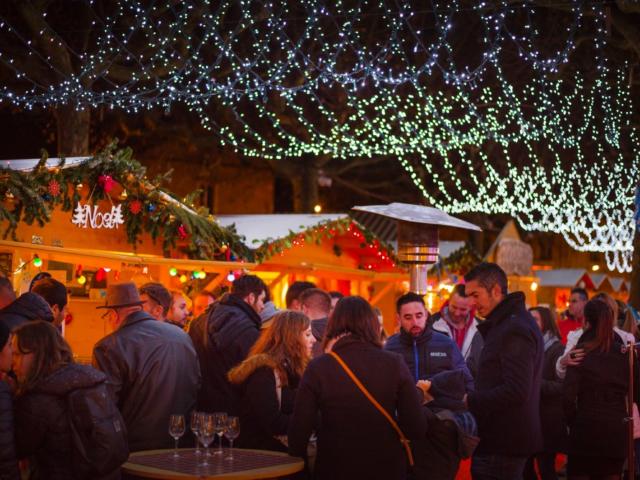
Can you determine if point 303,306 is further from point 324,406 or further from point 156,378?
point 324,406

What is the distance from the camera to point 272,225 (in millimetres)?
16141

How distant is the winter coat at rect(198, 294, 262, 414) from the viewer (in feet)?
22.7

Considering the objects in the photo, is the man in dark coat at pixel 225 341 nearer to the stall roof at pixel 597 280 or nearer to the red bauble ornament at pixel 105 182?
the red bauble ornament at pixel 105 182

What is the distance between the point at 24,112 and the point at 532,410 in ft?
66.2

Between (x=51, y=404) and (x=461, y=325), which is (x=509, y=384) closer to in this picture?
(x=51, y=404)

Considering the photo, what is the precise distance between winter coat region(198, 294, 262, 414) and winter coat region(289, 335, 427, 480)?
3.82 ft

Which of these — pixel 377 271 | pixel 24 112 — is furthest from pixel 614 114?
pixel 24 112

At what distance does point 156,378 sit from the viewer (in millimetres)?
6805

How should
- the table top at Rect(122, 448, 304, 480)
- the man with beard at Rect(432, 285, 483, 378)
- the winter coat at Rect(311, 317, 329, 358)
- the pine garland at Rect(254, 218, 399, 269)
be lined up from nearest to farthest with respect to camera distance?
the table top at Rect(122, 448, 304, 480) → the winter coat at Rect(311, 317, 329, 358) → the man with beard at Rect(432, 285, 483, 378) → the pine garland at Rect(254, 218, 399, 269)

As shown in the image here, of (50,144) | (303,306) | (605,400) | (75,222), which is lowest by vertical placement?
(605,400)

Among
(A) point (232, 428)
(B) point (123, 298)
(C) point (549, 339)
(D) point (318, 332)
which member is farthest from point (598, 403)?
(B) point (123, 298)

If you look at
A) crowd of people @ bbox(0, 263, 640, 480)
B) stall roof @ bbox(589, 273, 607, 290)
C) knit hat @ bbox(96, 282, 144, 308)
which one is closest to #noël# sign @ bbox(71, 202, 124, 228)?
crowd of people @ bbox(0, 263, 640, 480)

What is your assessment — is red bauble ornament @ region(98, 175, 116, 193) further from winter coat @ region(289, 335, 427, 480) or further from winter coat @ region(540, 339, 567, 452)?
winter coat @ region(289, 335, 427, 480)

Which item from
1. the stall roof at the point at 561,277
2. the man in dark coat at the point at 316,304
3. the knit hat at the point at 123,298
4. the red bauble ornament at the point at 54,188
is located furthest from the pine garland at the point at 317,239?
the stall roof at the point at 561,277
